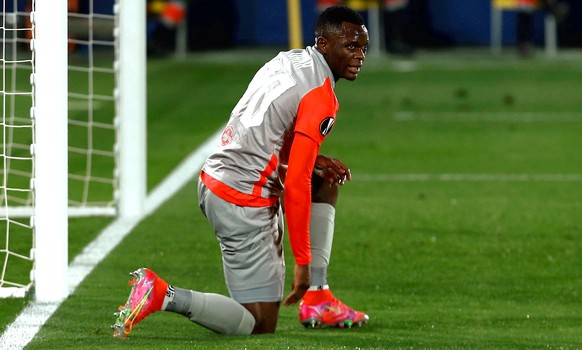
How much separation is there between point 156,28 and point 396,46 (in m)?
4.04

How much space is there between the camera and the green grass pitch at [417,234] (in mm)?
5957

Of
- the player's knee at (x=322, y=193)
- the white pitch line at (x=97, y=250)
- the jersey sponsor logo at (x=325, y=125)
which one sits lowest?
the white pitch line at (x=97, y=250)

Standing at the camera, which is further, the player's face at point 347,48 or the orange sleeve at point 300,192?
the player's face at point 347,48

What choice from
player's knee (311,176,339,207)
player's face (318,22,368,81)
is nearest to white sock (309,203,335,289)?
player's knee (311,176,339,207)

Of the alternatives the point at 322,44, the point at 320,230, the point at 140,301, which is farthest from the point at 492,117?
the point at 140,301

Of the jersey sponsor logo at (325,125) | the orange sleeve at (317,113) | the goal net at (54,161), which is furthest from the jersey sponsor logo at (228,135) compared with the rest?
the goal net at (54,161)

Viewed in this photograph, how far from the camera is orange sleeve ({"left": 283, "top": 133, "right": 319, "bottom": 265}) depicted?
5355mm

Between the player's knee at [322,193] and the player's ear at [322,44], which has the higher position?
the player's ear at [322,44]

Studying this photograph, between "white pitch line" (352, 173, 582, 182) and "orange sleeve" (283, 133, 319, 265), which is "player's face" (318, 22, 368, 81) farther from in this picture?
"white pitch line" (352, 173, 582, 182)

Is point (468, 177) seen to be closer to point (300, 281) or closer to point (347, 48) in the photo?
point (347, 48)

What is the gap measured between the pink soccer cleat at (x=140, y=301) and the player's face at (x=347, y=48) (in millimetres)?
1085

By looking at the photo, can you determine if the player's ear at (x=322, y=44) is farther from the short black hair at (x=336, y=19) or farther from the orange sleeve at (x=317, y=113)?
the orange sleeve at (x=317, y=113)

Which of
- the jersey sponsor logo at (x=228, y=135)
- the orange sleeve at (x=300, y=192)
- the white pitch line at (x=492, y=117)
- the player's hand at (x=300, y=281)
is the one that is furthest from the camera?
the white pitch line at (x=492, y=117)

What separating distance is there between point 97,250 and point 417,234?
194cm
